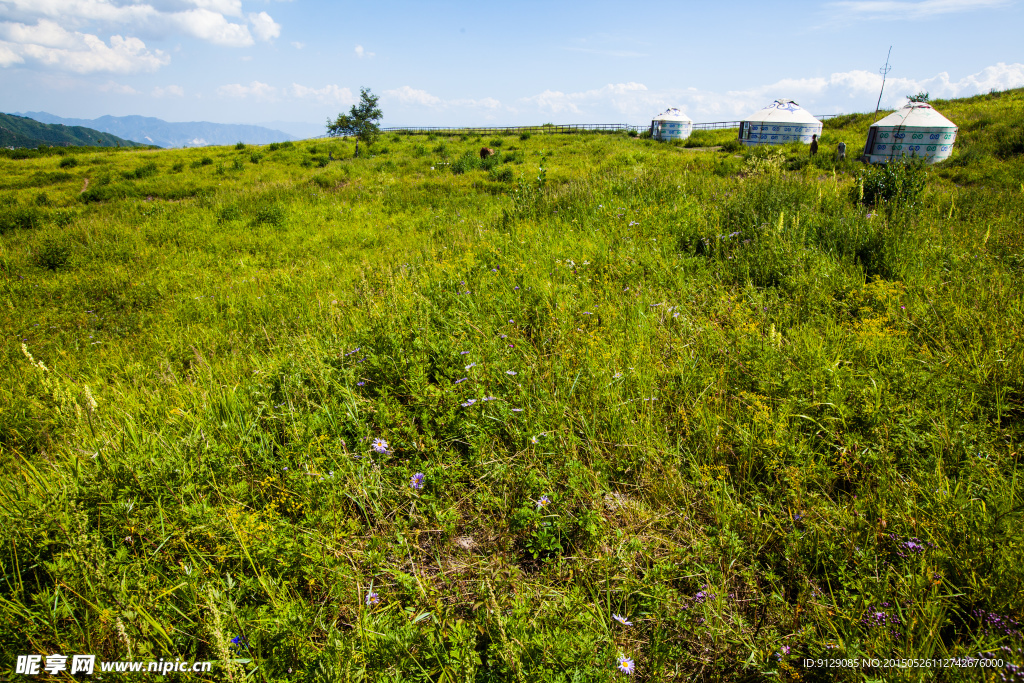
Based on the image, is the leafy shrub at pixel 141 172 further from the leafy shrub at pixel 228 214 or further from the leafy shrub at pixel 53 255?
the leafy shrub at pixel 53 255

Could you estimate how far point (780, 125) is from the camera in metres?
24.6

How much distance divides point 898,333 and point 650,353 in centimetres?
187

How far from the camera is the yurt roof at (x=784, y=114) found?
81.8 feet

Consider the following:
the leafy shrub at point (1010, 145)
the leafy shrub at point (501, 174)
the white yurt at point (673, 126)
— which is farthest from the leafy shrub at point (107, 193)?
the white yurt at point (673, 126)

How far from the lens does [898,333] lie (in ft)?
10.6

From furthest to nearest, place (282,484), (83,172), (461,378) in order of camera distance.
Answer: (83,172) < (461,378) < (282,484)

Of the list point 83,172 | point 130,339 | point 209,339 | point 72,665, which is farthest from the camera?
point 83,172

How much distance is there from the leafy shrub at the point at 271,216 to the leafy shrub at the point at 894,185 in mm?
11623

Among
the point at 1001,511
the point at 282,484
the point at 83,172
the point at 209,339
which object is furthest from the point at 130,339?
the point at 83,172

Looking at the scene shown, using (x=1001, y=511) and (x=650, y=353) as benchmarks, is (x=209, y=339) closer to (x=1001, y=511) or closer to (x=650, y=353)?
(x=650, y=353)

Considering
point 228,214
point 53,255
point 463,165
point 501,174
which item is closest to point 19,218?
point 53,255

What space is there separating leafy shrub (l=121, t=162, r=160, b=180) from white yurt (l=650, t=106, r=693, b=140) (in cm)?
3207

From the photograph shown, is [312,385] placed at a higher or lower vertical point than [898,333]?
lower

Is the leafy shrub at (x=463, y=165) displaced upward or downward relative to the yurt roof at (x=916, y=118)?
downward
